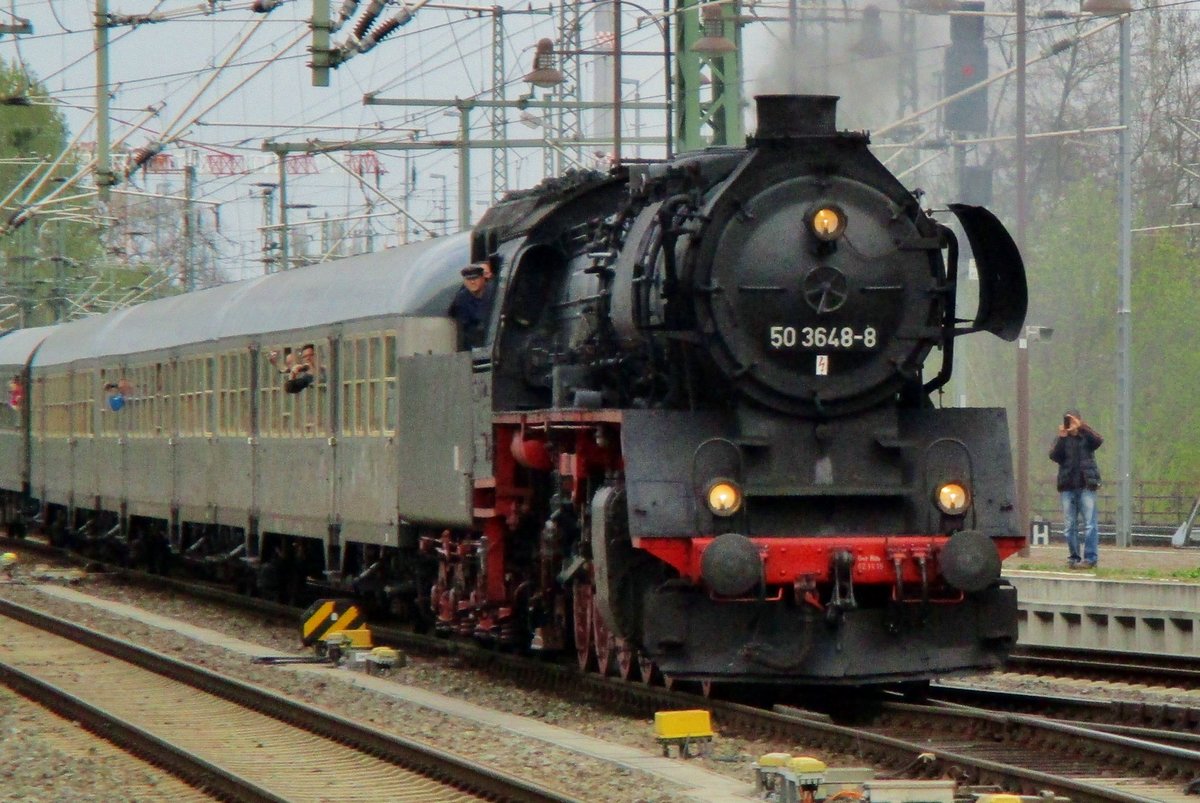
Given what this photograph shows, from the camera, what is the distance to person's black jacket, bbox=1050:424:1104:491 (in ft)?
69.9

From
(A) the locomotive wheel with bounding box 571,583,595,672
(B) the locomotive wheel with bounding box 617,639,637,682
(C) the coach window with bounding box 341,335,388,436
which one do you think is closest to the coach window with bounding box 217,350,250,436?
(C) the coach window with bounding box 341,335,388,436

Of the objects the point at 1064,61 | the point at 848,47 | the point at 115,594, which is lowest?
the point at 115,594

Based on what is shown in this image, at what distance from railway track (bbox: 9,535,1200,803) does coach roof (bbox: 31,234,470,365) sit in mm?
4158

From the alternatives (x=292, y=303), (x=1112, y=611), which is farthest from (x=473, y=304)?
(x=1112, y=611)

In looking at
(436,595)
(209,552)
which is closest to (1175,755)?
(436,595)

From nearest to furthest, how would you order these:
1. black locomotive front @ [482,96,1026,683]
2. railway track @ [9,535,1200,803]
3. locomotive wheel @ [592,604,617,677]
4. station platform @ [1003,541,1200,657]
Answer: railway track @ [9,535,1200,803] < black locomotive front @ [482,96,1026,683] < locomotive wheel @ [592,604,617,677] < station platform @ [1003,541,1200,657]

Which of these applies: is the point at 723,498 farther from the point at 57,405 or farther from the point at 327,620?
the point at 57,405

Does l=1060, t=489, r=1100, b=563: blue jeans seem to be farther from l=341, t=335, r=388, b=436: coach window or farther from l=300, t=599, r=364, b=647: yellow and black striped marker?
l=300, t=599, r=364, b=647: yellow and black striped marker

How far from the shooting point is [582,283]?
1290cm

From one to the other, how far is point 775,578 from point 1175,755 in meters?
2.63

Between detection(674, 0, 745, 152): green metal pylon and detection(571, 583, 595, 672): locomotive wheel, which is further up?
detection(674, 0, 745, 152): green metal pylon

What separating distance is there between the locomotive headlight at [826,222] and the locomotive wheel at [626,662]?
108 inches

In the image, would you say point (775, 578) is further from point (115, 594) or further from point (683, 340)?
point (115, 594)

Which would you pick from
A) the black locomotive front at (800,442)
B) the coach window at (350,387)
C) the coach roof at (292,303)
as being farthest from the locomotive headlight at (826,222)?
the coach window at (350,387)
